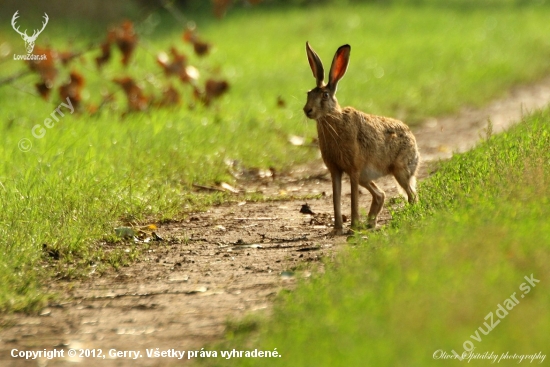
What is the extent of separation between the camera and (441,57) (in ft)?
55.2

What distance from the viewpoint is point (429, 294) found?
13.9ft

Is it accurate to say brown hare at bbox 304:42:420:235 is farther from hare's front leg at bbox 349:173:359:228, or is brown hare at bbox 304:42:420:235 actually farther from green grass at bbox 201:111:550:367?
green grass at bbox 201:111:550:367

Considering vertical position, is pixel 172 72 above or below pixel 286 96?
below

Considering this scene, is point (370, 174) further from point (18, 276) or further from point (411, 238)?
point (18, 276)

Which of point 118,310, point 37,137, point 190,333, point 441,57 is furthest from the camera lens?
point 441,57

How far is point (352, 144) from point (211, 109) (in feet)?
16.8

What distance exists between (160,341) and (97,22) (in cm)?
1840

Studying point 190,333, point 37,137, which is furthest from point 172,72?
point 190,333

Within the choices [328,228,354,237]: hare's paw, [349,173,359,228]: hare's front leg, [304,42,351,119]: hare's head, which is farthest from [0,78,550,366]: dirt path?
[304,42,351,119]: hare's head

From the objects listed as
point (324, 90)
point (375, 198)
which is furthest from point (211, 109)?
point (324, 90)

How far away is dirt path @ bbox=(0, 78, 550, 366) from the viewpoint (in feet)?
15.7

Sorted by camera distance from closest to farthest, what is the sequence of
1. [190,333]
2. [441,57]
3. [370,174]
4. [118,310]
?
[190,333] → [118,310] → [370,174] → [441,57]

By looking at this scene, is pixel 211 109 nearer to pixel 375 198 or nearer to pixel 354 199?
pixel 375 198

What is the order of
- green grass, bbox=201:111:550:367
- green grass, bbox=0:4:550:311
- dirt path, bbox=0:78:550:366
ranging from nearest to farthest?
green grass, bbox=201:111:550:367 < dirt path, bbox=0:78:550:366 < green grass, bbox=0:4:550:311
